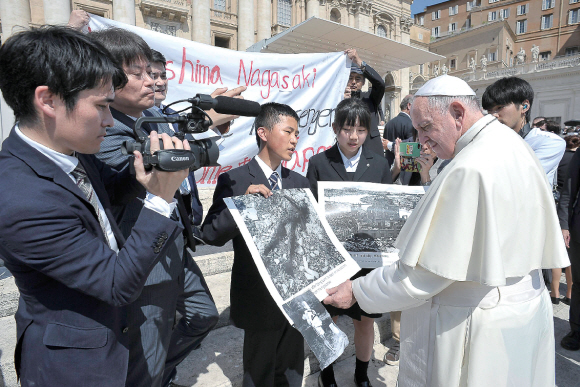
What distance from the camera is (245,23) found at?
26.1 m

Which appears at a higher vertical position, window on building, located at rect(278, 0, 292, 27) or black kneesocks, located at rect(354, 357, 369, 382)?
window on building, located at rect(278, 0, 292, 27)

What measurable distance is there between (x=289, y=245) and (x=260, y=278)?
392 mm

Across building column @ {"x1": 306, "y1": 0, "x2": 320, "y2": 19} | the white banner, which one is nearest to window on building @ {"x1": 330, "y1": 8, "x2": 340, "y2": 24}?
building column @ {"x1": 306, "y1": 0, "x2": 320, "y2": 19}

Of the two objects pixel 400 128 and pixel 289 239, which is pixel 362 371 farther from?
pixel 400 128

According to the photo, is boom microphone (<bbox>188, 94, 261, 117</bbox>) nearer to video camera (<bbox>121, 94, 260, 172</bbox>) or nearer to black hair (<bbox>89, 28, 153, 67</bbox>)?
video camera (<bbox>121, 94, 260, 172</bbox>)

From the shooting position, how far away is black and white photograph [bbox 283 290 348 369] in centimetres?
154

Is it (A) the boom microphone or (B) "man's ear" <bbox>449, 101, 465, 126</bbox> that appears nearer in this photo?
(A) the boom microphone

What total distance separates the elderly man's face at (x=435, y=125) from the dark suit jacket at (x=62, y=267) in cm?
124

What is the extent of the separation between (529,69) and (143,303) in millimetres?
40762

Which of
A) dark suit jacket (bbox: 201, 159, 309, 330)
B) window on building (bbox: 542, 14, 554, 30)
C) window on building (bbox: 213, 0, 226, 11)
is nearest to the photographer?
dark suit jacket (bbox: 201, 159, 309, 330)

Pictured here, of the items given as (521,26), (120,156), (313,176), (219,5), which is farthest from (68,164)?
(521,26)

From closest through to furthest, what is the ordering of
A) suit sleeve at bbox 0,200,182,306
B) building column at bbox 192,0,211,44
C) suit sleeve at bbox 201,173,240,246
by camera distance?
suit sleeve at bbox 0,200,182,306 < suit sleeve at bbox 201,173,240,246 < building column at bbox 192,0,211,44

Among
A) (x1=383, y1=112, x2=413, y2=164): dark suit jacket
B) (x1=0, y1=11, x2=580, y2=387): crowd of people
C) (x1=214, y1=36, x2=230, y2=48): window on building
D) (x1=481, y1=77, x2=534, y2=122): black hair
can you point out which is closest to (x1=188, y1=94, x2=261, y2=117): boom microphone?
(x1=0, y1=11, x2=580, y2=387): crowd of people

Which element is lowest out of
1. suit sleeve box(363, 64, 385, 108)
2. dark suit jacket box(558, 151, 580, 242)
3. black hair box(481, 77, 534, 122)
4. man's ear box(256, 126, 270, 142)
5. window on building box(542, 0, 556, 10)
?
dark suit jacket box(558, 151, 580, 242)
